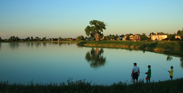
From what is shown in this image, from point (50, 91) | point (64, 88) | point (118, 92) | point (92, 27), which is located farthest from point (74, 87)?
point (92, 27)

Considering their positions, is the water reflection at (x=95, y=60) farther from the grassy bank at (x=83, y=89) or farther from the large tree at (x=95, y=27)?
the large tree at (x=95, y=27)

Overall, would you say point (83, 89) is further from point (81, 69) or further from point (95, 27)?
point (95, 27)

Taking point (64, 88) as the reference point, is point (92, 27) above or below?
above

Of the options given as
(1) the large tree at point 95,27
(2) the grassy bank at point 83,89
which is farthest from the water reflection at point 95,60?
(1) the large tree at point 95,27

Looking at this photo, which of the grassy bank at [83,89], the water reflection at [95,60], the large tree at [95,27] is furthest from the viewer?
the large tree at [95,27]

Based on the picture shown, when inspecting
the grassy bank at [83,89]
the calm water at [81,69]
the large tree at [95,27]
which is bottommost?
the calm water at [81,69]

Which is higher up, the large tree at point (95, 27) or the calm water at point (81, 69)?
the large tree at point (95, 27)

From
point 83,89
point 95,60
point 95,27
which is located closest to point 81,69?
point 95,60

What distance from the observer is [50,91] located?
8109mm

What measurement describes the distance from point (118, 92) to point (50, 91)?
3.41m

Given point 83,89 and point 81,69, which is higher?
point 83,89

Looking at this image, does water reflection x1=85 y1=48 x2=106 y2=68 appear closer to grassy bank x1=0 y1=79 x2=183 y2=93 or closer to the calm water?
the calm water

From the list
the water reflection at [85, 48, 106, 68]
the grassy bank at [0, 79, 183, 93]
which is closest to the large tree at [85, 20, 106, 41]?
the water reflection at [85, 48, 106, 68]

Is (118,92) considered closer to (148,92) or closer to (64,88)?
(148,92)
